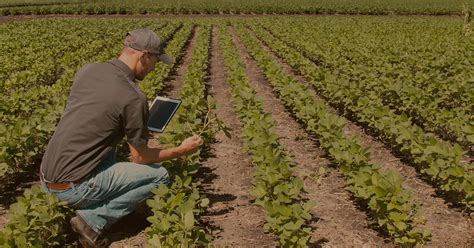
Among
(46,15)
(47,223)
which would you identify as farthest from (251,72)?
(46,15)

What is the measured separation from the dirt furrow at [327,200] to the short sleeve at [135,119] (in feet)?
6.66

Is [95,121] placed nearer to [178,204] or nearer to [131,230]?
[178,204]

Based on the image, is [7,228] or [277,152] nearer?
[7,228]

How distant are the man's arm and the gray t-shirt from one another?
120 mm

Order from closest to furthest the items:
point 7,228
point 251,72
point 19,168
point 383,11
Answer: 1. point 7,228
2. point 19,168
3. point 251,72
4. point 383,11

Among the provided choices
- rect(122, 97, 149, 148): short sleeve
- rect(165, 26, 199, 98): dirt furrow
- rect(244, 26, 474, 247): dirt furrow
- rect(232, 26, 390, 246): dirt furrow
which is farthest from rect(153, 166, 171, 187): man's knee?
rect(165, 26, 199, 98): dirt furrow

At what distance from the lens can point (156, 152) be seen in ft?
13.8

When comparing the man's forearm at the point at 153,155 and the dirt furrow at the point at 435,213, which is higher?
the man's forearm at the point at 153,155

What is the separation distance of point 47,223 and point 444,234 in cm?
378

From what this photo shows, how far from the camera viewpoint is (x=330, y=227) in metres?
4.85

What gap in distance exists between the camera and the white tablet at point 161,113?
14.4 feet

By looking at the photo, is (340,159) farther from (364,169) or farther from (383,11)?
(383,11)

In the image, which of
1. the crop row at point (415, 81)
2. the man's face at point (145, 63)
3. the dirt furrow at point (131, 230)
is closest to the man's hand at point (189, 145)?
the man's face at point (145, 63)

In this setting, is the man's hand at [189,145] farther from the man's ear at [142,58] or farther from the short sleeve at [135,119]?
the man's ear at [142,58]
